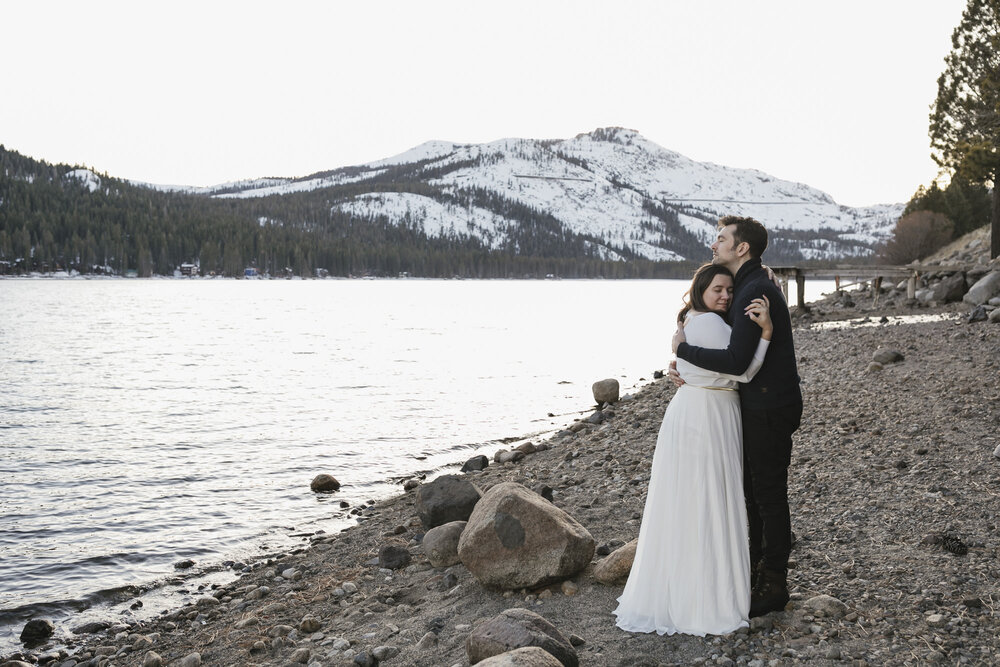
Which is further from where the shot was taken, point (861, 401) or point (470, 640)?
point (861, 401)

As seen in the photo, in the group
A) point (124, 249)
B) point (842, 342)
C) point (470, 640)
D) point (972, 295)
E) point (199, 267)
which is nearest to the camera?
point (470, 640)

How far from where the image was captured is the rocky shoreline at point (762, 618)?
4957 mm

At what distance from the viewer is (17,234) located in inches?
5989

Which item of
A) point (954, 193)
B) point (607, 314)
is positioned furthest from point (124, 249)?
point (954, 193)

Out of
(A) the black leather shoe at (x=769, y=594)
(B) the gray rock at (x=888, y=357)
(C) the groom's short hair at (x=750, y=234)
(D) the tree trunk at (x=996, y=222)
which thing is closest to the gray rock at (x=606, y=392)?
(B) the gray rock at (x=888, y=357)

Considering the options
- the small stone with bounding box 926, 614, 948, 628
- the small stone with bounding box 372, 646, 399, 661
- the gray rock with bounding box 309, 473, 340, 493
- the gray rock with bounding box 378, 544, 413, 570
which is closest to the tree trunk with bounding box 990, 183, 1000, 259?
the gray rock with bounding box 309, 473, 340, 493

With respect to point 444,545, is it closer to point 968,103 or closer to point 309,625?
point 309,625

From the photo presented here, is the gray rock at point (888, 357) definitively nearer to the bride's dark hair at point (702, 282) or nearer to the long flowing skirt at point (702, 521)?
the long flowing skirt at point (702, 521)

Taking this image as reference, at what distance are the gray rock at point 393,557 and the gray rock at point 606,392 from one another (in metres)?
12.7

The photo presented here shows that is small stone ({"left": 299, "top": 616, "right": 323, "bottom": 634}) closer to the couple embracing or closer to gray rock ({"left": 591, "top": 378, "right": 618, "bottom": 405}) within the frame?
the couple embracing

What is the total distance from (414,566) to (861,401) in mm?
8038

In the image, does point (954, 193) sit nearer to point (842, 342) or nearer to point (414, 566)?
point (842, 342)

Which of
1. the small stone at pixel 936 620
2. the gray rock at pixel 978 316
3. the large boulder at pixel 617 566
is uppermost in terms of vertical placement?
the gray rock at pixel 978 316

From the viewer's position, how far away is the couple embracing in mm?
4969
